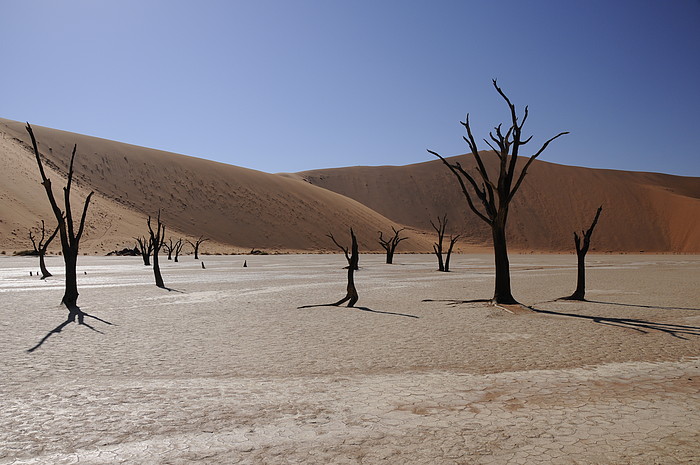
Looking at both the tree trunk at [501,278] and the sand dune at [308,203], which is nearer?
the tree trunk at [501,278]

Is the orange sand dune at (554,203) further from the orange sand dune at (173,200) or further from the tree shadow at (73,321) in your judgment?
the tree shadow at (73,321)

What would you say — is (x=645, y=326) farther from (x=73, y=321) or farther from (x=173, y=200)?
(x=173, y=200)

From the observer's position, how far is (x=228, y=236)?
70.6 meters

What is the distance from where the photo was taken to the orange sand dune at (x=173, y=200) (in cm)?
6059

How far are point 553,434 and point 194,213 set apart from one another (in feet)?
238

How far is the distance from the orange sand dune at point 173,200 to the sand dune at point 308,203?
0.57 feet

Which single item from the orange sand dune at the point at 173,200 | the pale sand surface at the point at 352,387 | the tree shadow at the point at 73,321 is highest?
the orange sand dune at the point at 173,200

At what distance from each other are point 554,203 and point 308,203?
50.7m

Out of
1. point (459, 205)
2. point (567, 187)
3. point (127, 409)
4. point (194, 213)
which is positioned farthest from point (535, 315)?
point (567, 187)

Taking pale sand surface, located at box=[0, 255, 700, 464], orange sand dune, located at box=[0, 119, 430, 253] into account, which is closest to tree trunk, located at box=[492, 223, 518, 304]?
pale sand surface, located at box=[0, 255, 700, 464]

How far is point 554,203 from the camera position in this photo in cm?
10894

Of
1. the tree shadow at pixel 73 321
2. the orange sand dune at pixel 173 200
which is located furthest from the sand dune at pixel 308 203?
the tree shadow at pixel 73 321

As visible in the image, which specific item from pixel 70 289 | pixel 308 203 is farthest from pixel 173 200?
pixel 70 289

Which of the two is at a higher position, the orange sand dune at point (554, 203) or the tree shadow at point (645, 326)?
the orange sand dune at point (554, 203)
